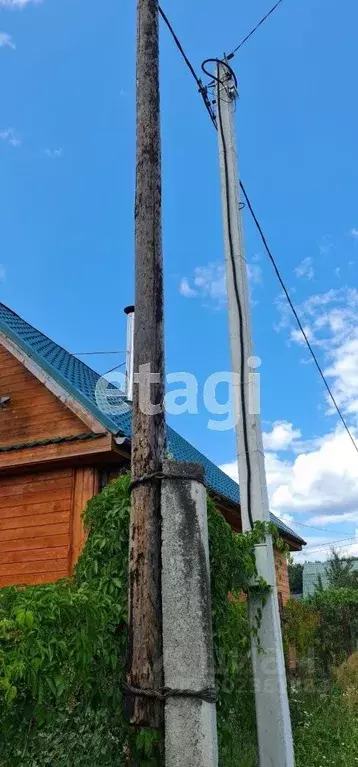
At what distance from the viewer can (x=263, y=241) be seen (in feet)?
20.7

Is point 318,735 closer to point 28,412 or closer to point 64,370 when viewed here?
point 28,412

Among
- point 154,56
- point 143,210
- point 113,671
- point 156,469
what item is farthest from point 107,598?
point 154,56

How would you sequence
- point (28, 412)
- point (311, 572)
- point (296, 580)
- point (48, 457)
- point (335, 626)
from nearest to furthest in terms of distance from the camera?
point (48, 457) < point (28, 412) < point (335, 626) < point (311, 572) < point (296, 580)

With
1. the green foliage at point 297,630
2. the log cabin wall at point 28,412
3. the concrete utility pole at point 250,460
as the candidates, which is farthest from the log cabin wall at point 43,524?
the green foliage at point 297,630

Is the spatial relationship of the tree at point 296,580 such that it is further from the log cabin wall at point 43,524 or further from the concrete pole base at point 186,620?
the concrete pole base at point 186,620

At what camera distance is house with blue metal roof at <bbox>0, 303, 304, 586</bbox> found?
628 centimetres

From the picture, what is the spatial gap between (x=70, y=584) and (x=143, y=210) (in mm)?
2270

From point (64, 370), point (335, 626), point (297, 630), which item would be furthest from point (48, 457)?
point (335, 626)

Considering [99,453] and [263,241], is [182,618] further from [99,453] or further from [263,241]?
[263,241]

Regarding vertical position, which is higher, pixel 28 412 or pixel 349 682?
pixel 28 412

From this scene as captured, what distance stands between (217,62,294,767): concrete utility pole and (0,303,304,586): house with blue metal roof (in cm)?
165

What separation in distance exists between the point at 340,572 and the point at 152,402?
94.5 ft

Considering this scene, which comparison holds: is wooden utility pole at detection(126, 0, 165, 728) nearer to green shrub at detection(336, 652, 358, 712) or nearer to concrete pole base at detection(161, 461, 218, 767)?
concrete pole base at detection(161, 461, 218, 767)

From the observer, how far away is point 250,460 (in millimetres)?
4527
